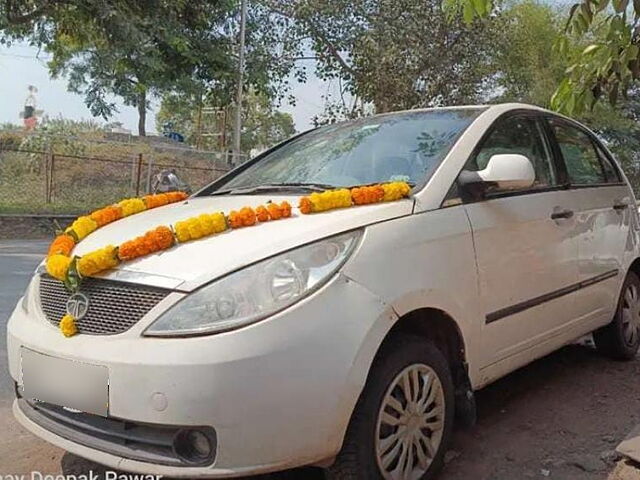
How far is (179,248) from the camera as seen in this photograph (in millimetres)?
2355

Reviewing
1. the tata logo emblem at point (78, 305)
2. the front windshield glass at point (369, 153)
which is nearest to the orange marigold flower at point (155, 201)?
the front windshield glass at point (369, 153)

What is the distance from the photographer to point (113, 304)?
219 cm

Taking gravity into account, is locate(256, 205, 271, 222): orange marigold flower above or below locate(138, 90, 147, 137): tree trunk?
below

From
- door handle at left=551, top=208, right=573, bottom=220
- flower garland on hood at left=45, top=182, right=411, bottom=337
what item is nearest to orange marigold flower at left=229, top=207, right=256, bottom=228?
flower garland on hood at left=45, top=182, right=411, bottom=337

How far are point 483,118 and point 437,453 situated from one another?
164cm

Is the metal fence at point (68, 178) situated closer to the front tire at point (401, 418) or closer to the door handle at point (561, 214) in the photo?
the door handle at point (561, 214)

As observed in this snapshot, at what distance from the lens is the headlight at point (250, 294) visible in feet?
6.70

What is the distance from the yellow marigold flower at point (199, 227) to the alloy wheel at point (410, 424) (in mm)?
889

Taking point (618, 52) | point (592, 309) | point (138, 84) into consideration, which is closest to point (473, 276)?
point (592, 309)

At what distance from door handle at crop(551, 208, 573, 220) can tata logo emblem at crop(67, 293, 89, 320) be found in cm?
233

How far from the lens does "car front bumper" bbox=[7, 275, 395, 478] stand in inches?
78.0

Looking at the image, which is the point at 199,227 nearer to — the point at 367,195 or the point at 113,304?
the point at 113,304

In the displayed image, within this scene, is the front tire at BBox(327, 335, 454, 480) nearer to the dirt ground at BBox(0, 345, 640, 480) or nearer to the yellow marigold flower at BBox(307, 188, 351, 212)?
the dirt ground at BBox(0, 345, 640, 480)

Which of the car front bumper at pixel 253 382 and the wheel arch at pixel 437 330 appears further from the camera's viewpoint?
the wheel arch at pixel 437 330
